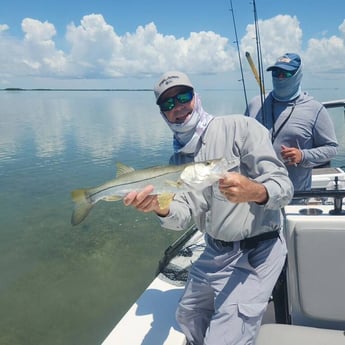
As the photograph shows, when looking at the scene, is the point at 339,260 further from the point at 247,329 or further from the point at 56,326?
the point at 56,326

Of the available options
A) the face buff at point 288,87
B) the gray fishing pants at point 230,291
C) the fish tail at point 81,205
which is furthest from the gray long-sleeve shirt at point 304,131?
the fish tail at point 81,205

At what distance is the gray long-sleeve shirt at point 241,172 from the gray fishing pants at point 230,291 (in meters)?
0.16

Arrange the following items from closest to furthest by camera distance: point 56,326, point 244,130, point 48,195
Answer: point 244,130
point 56,326
point 48,195

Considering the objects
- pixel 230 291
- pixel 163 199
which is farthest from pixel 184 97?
pixel 230 291

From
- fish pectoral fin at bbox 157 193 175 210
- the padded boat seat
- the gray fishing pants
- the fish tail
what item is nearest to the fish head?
fish pectoral fin at bbox 157 193 175 210

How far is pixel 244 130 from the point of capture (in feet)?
9.31

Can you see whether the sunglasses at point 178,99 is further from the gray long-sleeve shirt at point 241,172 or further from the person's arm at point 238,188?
the person's arm at point 238,188

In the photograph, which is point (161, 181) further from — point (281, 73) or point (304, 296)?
point (281, 73)

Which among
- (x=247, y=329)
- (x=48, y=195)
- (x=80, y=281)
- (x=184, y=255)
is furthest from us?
(x=48, y=195)

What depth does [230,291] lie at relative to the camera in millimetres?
2709

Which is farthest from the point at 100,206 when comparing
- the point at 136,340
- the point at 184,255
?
the point at 136,340

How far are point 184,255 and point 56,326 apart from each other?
2933 mm

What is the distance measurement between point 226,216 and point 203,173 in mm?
465

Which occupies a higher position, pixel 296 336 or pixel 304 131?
pixel 304 131
